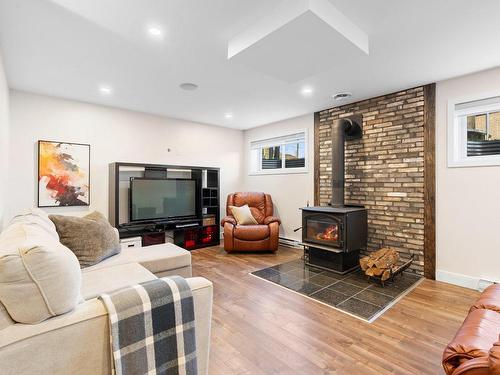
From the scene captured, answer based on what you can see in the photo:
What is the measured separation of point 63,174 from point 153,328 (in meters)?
3.59

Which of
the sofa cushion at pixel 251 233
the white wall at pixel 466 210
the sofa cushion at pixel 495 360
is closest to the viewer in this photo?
the sofa cushion at pixel 495 360

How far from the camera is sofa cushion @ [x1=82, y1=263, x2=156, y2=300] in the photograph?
69.7 inches

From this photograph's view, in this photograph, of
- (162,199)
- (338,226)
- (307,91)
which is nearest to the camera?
(338,226)

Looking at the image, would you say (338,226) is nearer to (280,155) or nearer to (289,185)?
(289,185)

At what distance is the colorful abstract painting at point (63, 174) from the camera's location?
3639mm

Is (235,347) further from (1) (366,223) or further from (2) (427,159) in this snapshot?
(2) (427,159)

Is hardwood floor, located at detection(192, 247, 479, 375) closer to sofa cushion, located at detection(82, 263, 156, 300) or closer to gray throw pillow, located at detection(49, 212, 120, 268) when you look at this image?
sofa cushion, located at detection(82, 263, 156, 300)

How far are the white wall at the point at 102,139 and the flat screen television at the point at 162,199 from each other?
1.46 feet

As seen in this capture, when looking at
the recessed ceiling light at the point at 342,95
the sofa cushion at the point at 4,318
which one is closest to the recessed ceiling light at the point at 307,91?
the recessed ceiling light at the point at 342,95

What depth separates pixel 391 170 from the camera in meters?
3.69

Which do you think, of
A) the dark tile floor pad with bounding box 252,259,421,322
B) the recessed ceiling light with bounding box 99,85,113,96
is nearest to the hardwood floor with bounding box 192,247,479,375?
the dark tile floor pad with bounding box 252,259,421,322

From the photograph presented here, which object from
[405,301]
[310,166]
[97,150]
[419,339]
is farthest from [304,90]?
→ [97,150]

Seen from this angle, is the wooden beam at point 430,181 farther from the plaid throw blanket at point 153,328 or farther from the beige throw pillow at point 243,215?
the plaid throw blanket at point 153,328

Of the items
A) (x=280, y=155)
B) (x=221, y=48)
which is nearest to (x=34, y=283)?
(x=221, y=48)
